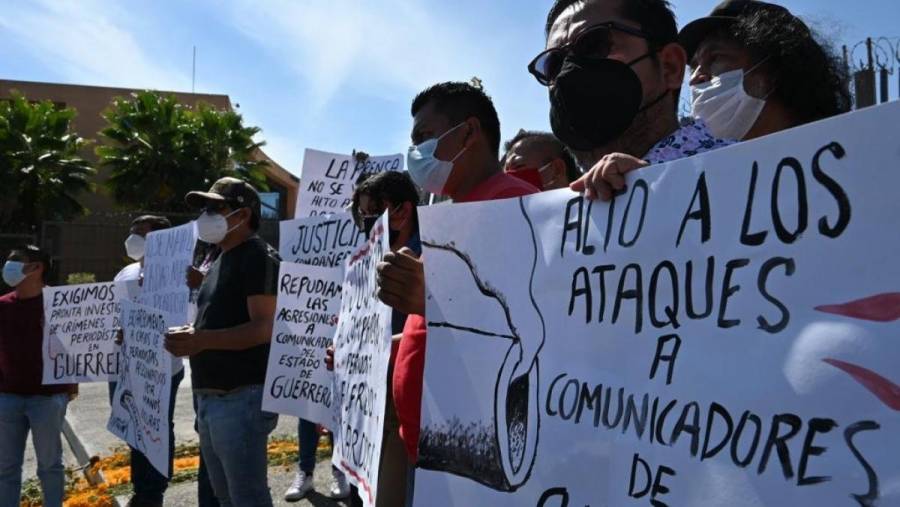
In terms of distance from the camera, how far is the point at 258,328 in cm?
353

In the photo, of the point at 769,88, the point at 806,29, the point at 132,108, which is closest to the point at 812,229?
the point at 769,88

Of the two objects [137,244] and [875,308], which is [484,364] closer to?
[875,308]

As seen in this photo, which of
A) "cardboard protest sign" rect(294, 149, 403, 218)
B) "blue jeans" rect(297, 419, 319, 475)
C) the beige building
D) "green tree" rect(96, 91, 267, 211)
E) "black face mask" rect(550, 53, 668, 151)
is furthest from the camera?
"green tree" rect(96, 91, 267, 211)

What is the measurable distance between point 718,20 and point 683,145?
691mm

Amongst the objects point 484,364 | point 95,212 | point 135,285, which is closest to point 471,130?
point 484,364

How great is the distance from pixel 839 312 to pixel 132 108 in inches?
1123

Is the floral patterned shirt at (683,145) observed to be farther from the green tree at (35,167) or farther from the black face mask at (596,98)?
the green tree at (35,167)

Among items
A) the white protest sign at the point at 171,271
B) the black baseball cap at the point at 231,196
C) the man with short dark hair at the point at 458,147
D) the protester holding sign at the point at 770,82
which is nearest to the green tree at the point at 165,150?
the white protest sign at the point at 171,271

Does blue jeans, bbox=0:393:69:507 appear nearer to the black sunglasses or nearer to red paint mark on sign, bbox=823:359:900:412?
the black sunglasses

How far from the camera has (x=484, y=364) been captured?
5.65 ft

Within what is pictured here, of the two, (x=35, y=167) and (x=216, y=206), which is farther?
(x=35, y=167)

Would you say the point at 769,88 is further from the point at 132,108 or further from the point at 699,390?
the point at 132,108

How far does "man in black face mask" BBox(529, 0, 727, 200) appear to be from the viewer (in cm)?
175

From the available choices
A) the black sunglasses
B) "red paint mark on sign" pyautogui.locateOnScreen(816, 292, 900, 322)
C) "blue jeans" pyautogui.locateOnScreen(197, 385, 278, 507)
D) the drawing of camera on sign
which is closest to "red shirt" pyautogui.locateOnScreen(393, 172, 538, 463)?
the drawing of camera on sign
